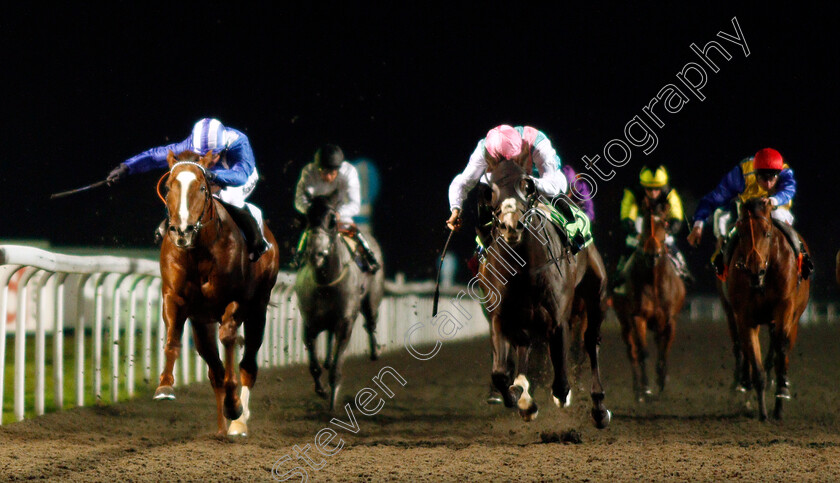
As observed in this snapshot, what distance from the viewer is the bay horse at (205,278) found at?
15.0ft

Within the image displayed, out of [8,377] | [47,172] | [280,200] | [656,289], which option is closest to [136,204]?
[47,172]

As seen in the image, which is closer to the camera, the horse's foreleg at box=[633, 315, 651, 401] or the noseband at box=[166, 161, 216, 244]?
the noseband at box=[166, 161, 216, 244]

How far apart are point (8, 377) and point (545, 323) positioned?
18.1ft

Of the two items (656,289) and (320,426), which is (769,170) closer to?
(656,289)

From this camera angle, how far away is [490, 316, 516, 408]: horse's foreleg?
15.6 feet

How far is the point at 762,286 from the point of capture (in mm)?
6551

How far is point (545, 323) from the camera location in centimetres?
492

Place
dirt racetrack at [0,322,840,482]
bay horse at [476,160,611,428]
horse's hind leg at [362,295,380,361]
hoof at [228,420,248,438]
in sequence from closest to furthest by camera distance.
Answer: dirt racetrack at [0,322,840,482]
bay horse at [476,160,611,428]
hoof at [228,420,248,438]
horse's hind leg at [362,295,380,361]

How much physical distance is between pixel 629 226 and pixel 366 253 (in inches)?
93.5

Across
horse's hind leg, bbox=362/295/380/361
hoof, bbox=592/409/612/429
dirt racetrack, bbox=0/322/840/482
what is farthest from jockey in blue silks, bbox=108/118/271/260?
horse's hind leg, bbox=362/295/380/361

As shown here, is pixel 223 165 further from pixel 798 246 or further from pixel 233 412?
pixel 798 246

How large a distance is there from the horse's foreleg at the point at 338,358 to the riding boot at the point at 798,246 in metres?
3.31

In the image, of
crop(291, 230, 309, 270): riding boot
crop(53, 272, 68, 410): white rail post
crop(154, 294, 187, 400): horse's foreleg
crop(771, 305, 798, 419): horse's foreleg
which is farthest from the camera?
crop(291, 230, 309, 270): riding boot

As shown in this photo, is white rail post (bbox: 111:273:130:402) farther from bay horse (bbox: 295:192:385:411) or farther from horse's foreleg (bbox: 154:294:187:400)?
horse's foreleg (bbox: 154:294:187:400)
